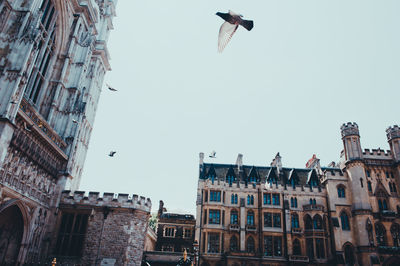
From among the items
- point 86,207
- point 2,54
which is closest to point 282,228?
point 86,207

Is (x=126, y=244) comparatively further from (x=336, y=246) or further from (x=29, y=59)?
(x=336, y=246)

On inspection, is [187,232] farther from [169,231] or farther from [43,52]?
[43,52]

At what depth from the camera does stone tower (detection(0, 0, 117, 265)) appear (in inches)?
690

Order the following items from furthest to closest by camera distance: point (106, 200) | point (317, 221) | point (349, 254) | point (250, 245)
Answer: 1. point (317, 221)
2. point (250, 245)
3. point (349, 254)
4. point (106, 200)

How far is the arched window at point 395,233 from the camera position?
3203cm

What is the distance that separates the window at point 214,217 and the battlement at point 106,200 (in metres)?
13.1

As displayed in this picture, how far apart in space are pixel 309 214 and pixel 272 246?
572 centimetres

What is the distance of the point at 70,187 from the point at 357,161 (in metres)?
30.9

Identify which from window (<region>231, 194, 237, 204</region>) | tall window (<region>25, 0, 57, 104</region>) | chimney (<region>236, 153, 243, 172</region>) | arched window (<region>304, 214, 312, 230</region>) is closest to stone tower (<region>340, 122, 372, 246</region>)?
arched window (<region>304, 214, 312, 230</region>)

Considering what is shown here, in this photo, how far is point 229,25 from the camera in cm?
849

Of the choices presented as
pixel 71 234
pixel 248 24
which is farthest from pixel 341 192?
pixel 248 24

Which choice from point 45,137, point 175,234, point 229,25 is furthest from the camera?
point 175,234

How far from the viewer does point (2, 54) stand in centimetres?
1872

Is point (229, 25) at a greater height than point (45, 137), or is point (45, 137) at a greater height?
point (45, 137)
